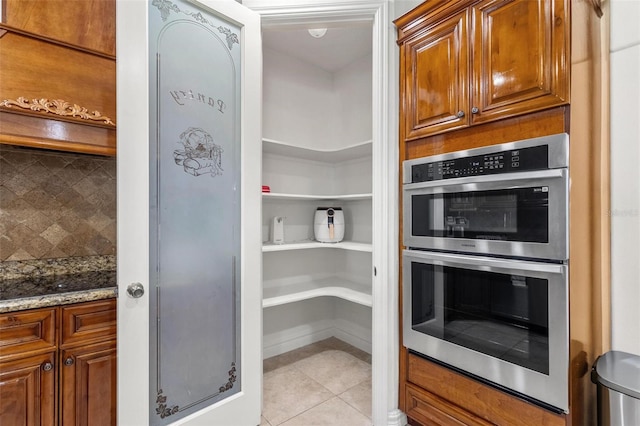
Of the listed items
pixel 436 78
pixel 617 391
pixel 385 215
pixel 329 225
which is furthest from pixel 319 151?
pixel 617 391

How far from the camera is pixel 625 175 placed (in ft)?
4.75

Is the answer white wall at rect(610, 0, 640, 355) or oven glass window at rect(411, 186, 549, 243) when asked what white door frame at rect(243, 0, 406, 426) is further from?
white wall at rect(610, 0, 640, 355)

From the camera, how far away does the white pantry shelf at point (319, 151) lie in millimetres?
2352

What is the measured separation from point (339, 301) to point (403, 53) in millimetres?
2284

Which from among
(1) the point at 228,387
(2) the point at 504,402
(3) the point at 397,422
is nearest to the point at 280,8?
(1) the point at 228,387

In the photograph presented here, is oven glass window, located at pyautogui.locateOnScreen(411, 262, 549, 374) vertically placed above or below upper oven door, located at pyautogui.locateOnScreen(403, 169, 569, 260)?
below

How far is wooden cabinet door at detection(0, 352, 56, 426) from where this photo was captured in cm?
119

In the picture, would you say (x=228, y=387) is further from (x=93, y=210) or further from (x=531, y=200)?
(x=531, y=200)

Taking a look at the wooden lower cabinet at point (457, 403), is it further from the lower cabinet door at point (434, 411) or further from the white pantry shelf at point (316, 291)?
the white pantry shelf at point (316, 291)

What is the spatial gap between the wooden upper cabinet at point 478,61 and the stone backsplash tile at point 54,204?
186 centimetres

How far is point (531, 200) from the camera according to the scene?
1233 mm

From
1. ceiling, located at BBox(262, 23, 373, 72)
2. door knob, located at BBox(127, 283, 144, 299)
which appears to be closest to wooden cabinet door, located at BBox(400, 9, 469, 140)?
ceiling, located at BBox(262, 23, 373, 72)

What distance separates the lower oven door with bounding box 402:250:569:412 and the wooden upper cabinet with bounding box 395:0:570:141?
0.69m

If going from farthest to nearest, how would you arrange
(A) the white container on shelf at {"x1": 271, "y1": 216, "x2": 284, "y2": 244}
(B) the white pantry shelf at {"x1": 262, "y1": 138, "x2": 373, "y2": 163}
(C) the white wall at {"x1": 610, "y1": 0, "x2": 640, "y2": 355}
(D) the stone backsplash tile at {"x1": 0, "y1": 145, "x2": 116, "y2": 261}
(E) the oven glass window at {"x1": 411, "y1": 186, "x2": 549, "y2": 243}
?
(A) the white container on shelf at {"x1": 271, "y1": 216, "x2": 284, "y2": 244} → (B) the white pantry shelf at {"x1": 262, "y1": 138, "x2": 373, "y2": 163} → (D) the stone backsplash tile at {"x1": 0, "y1": 145, "x2": 116, "y2": 261} → (C) the white wall at {"x1": 610, "y1": 0, "x2": 640, "y2": 355} → (E) the oven glass window at {"x1": 411, "y1": 186, "x2": 549, "y2": 243}
